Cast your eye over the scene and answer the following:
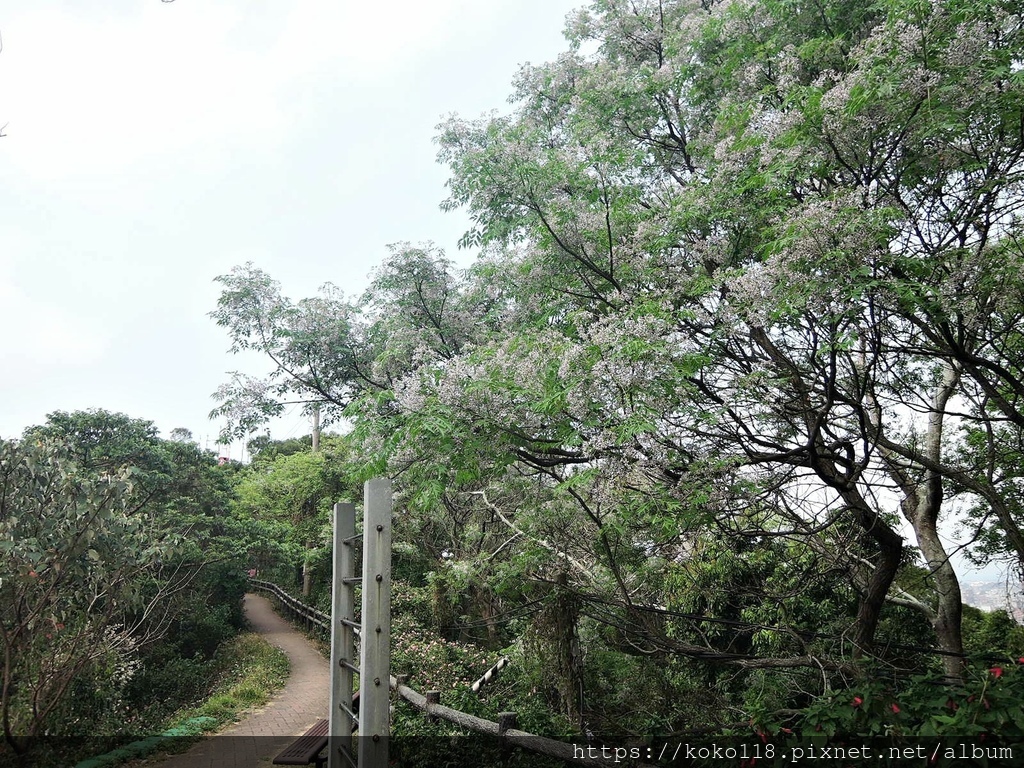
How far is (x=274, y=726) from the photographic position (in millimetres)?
8500

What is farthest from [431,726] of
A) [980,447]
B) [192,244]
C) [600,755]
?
[192,244]

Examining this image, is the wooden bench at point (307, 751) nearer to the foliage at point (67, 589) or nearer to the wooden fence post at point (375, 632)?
the wooden fence post at point (375, 632)

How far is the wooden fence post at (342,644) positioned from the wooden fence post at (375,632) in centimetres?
62

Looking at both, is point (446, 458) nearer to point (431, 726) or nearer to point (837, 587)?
point (431, 726)

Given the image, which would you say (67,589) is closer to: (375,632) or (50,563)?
(50,563)

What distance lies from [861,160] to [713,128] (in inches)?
73.3

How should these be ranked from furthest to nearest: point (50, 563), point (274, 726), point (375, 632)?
point (274, 726)
point (50, 563)
point (375, 632)

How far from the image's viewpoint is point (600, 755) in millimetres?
4387

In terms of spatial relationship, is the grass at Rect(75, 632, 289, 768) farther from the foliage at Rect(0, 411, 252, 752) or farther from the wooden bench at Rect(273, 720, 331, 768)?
the wooden bench at Rect(273, 720, 331, 768)

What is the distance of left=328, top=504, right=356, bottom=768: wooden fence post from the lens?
11.4 feet

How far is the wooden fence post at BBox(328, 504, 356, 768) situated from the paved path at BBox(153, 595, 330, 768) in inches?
152

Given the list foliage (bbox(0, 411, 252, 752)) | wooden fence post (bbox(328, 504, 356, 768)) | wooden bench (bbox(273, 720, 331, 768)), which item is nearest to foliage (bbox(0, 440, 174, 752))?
foliage (bbox(0, 411, 252, 752))

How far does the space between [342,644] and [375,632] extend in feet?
2.90

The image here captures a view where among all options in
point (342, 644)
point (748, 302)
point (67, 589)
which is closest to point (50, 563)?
point (67, 589)
